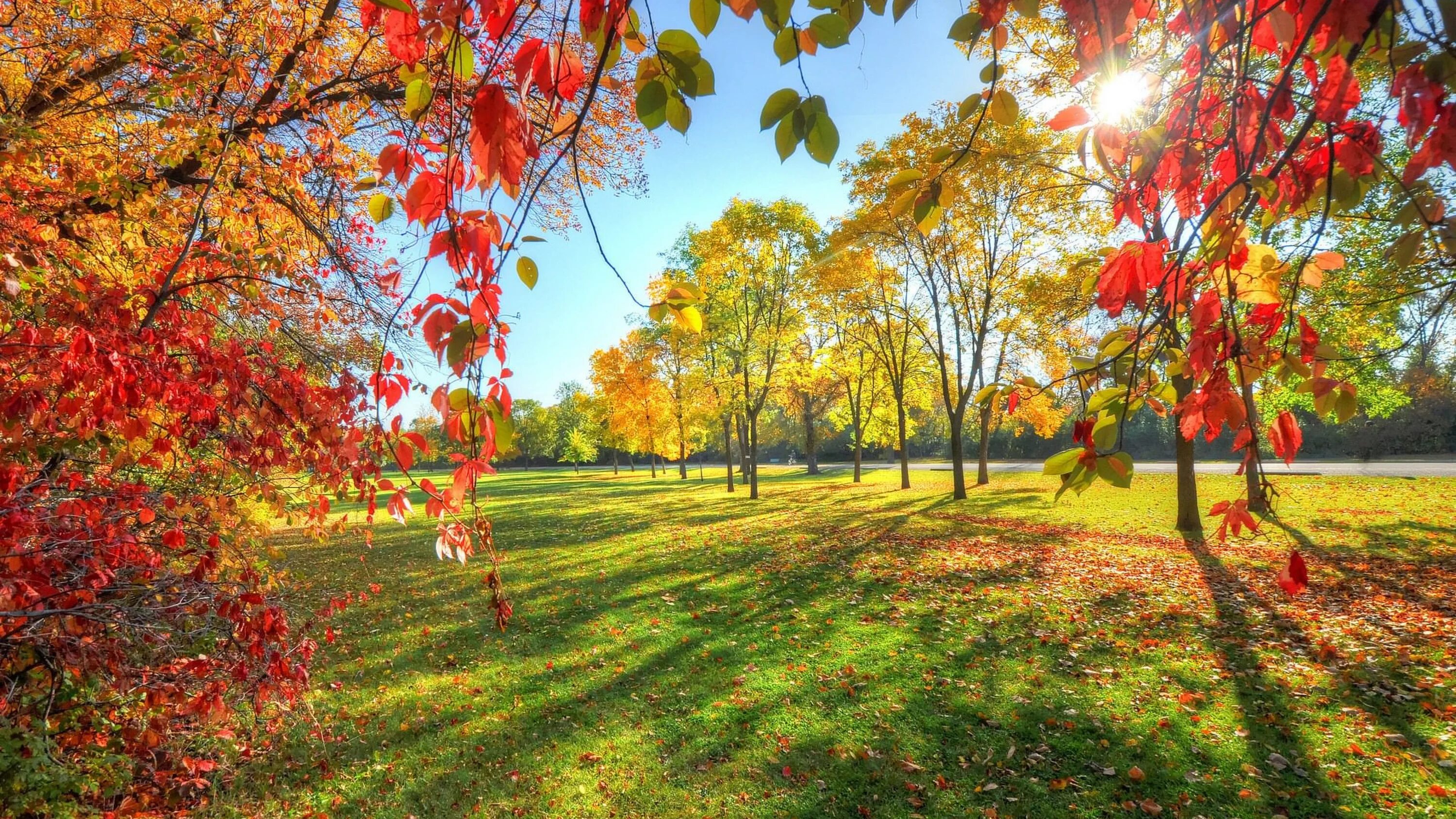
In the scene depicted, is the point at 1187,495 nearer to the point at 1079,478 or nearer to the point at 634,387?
the point at 1079,478

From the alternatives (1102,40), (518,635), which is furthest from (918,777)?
(518,635)

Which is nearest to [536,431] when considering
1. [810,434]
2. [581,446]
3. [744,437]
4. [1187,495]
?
[581,446]

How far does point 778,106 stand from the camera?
104 cm

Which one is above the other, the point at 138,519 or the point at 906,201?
the point at 906,201

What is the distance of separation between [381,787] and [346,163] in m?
5.26

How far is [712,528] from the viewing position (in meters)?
12.7

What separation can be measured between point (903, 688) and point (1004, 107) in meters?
4.78

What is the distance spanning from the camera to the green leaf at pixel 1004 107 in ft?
4.08

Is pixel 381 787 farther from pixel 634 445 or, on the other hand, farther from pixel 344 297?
pixel 634 445

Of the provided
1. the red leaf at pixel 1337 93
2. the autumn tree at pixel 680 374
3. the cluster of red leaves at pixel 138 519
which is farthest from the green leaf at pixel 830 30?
the autumn tree at pixel 680 374

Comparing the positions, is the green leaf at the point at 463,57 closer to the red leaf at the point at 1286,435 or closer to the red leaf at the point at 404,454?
the red leaf at the point at 404,454

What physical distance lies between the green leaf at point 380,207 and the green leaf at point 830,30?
90 cm

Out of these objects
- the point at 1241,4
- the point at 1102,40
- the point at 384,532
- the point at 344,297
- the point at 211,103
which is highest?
the point at 211,103

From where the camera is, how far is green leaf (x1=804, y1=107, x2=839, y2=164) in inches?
41.4
